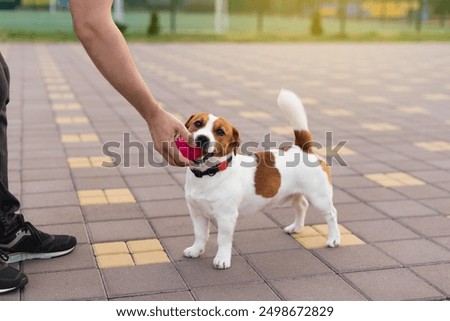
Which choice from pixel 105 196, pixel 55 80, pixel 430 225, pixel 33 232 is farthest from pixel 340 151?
pixel 55 80

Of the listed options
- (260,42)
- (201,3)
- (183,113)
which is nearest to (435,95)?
(183,113)

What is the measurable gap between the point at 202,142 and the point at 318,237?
4.07 ft

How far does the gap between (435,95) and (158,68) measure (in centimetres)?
599

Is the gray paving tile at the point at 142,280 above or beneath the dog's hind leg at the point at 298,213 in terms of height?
beneath

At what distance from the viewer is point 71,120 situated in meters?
7.56

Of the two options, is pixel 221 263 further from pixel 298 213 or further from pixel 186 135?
pixel 186 135

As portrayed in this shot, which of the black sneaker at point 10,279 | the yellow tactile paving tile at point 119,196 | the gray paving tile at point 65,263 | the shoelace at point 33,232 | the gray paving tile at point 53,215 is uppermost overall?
→ the shoelace at point 33,232

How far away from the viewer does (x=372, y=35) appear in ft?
82.0

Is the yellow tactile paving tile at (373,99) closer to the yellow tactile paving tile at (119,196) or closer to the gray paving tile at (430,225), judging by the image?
the gray paving tile at (430,225)

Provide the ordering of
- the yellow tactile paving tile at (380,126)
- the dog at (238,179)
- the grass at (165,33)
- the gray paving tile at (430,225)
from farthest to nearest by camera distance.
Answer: the grass at (165,33) < the yellow tactile paving tile at (380,126) < the gray paving tile at (430,225) < the dog at (238,179)

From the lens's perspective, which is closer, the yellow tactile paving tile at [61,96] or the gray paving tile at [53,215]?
the gray paving tile at [53,215]

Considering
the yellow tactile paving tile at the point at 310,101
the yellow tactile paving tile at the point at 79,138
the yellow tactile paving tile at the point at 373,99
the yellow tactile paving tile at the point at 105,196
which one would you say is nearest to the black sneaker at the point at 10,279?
the yellow tactile paving tile at the point at 105,196

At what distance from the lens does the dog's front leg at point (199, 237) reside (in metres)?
3.42

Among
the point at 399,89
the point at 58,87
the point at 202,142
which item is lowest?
the point at 399,89
